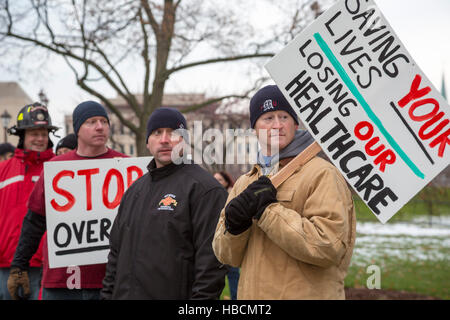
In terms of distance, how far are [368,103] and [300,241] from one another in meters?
0.84

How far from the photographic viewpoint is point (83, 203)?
12.1ft

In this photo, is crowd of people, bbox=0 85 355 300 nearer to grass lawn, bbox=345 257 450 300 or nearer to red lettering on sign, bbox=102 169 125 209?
red lettering on sign, bbox=102 169 125 209

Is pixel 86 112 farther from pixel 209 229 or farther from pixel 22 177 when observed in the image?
pixel 209 229

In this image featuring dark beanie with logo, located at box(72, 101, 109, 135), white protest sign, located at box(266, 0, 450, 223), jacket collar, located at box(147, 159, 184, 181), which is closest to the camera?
white protest sign, located at box(266, 0, 450, 223)

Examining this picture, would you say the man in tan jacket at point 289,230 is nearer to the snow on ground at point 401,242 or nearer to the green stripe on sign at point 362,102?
the green stripe on sign at point 362,102

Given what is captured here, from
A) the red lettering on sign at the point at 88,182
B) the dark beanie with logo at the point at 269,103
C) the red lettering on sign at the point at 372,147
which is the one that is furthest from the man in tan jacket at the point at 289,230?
the red lettering on sign at the point at 88,182

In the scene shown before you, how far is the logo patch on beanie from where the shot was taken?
8.23ft

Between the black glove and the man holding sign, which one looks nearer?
the black glove

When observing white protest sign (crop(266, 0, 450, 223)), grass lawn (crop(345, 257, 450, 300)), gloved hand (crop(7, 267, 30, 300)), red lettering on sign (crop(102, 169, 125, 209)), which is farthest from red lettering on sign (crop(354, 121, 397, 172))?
grass lawn (crop(345, 257, 450, 300))

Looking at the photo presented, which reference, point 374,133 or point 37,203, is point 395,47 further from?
point 37,203

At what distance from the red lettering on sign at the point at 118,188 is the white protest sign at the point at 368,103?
1805mm

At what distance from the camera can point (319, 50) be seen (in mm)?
2467

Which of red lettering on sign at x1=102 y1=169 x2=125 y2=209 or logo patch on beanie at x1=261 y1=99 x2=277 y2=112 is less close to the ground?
logo patch on beanie at x1=261 y1=99 x2=277 y2=112
